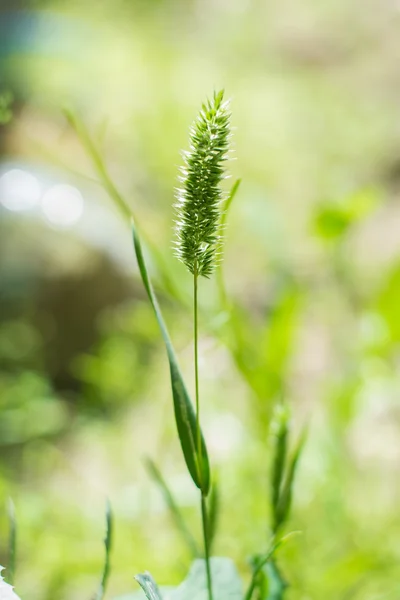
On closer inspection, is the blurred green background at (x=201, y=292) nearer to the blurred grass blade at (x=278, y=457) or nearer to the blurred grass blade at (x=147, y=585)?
the blurred grass blade at (x=278, y=457)

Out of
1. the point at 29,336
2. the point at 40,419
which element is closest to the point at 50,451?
the point at 40,419

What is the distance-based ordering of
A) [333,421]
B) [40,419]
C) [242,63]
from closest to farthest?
[333,421] < [40,419] < [242,63]

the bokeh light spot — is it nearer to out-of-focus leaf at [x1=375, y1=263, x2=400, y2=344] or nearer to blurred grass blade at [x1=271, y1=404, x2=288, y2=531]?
out-of-focus leaf at [x1=375, y1=263, x2=400, y2=344]

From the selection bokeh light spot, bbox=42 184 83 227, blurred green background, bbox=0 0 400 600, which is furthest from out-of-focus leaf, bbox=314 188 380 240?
bokeh light spot, bbox=42 184 83 227

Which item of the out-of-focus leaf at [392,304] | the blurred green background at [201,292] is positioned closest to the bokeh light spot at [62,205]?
the blurred green background at [201,292]

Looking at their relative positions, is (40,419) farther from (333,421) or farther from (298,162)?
(298,162)

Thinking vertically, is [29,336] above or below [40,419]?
above

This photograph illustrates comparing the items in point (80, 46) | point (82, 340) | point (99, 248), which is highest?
point (80, 46)
